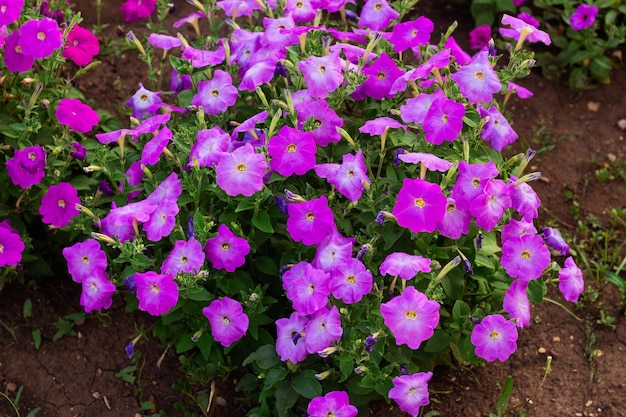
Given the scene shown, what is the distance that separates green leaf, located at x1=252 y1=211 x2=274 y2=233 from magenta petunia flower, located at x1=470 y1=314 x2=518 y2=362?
0.86 metres

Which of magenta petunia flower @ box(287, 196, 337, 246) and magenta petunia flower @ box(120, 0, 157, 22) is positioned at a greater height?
magenta petunia flower @ box(120, 0, 157, 22)

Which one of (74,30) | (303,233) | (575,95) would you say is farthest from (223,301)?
(575,95)

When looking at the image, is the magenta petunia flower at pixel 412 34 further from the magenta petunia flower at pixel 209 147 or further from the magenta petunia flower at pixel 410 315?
the magenta petunia flower at pixel 410 315

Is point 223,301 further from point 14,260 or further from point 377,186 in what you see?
point 14,260

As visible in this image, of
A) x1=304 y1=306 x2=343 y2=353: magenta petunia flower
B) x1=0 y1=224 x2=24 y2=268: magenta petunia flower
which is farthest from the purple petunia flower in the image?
x1=0 y1=224 x2=24 y2=268: magenta petunia flower

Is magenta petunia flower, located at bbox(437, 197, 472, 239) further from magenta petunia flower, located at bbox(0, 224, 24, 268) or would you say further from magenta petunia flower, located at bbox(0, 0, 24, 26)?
magenta petunia flower, located at bbox(0, 0, 24, 26)

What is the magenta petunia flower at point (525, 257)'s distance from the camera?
3000 mm

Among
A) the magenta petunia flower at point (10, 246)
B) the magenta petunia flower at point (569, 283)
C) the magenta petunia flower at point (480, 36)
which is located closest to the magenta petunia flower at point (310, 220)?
the magenta petunia flower at point (569, 283)

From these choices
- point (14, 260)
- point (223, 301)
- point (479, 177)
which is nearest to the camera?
point (479, 177)

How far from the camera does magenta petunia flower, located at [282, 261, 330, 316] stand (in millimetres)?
2943

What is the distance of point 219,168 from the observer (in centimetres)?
298

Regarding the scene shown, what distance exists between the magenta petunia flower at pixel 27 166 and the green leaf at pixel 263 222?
95 centimetres

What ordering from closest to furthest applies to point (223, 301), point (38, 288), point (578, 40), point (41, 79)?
point (223, 301) → point (41, 79) → point (38, 288) → point (578, 40)

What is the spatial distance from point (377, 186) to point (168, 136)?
848mm
